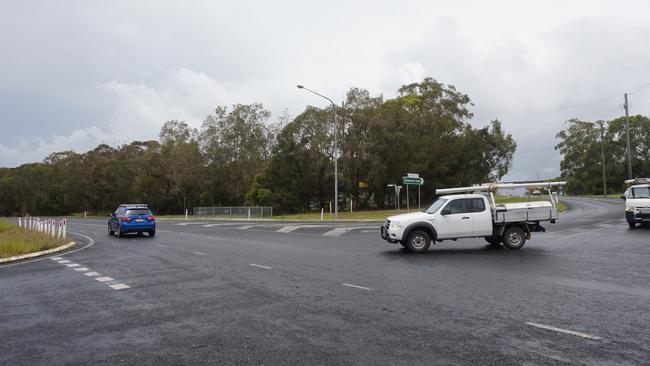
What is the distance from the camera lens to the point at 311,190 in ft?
192

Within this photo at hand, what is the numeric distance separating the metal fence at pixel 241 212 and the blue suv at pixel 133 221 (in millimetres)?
21753

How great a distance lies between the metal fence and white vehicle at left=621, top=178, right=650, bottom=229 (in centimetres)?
3194

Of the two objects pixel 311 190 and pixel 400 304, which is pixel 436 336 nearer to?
pixel 400 304

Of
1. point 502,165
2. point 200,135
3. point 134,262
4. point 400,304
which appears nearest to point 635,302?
point 400,304

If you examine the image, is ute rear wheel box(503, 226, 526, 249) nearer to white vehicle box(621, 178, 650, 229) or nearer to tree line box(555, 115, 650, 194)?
white vehicle box(621, 178, 650, 229)

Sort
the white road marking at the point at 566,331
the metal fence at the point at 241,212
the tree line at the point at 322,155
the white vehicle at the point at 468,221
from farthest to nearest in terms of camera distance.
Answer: the tree line at the point at 322,155, the metal fence at the point at 241,212, the white vehicle at the point at 468,221, the white road marking at the point at 566,331

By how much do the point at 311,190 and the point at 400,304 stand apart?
51150 mm

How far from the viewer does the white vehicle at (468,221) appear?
14.8 m

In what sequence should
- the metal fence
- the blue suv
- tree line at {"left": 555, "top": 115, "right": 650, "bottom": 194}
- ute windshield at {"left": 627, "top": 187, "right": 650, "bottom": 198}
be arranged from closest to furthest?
ute windshield at {"left": 627, "top": 187, "right": 650, "bottom": 198} → the blue suv → the metal fence → tree line at {"left": 555, "top": 115, "right": 650, "bottom": 194}

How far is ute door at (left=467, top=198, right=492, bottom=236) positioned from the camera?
1480 centimetres

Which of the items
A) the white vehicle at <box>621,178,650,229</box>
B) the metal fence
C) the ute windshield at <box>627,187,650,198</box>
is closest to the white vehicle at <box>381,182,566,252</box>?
the white vehicle at <box>621,178,650,229</box>

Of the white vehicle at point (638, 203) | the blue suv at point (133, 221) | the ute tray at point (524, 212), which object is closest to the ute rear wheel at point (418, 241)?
the ute tray at point (524, 212)

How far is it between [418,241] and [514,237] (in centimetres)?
319

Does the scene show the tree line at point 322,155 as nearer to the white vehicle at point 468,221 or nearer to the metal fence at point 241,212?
the metal fence at point 241,212
